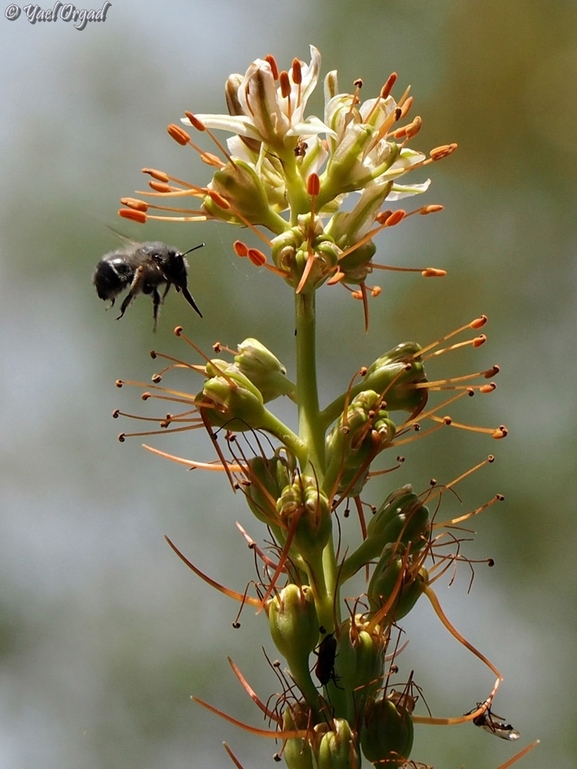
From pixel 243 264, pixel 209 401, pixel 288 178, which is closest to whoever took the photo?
pixel 209 401

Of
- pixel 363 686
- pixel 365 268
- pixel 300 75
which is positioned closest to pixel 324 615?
pixel 363 686

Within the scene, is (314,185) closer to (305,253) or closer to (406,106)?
(305,253)

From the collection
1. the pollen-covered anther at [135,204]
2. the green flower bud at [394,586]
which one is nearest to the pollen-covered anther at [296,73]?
the pollen-covered anther at [135,204]

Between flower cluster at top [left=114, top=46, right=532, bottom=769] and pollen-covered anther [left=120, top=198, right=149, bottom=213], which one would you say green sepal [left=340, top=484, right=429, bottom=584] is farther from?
pollen-covered anther [left=120, top=198, right=149, bottom=213]

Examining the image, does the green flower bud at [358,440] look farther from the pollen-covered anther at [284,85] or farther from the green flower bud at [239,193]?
the pollen-covered anther at [284,85]

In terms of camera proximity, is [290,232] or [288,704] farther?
[290,232]

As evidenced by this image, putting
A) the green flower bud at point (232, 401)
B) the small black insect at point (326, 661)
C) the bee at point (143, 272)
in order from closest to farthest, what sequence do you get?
the small black insect at point (326, 661) < the green flower bud at point (232, 401) < the bee at point (143, 272)

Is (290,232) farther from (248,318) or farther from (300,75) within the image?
(248,318)

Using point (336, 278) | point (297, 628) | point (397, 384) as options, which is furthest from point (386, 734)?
point (336, 278)
